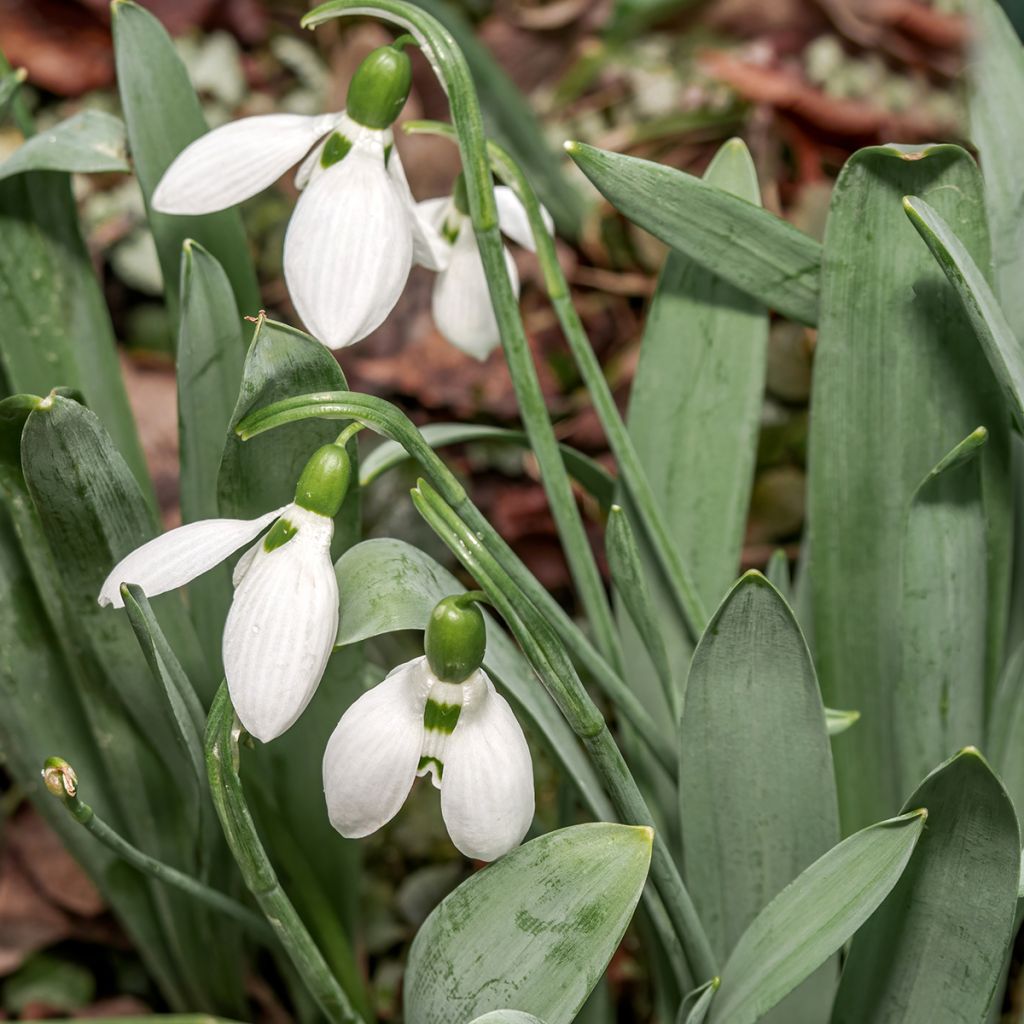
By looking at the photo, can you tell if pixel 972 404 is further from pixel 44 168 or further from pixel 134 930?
pixel 134 930

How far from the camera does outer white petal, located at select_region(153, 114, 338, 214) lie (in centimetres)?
Result: 70

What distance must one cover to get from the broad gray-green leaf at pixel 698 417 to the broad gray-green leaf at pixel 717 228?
0.05m

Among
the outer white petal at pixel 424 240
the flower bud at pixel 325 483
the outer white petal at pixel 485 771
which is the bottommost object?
the outer white petal at pixel 485 771

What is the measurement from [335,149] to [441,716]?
0.32 meters

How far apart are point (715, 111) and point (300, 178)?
3.91 feet

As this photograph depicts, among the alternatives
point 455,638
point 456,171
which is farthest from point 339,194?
Answer: point 456,171

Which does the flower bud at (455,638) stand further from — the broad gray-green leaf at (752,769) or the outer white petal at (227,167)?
the outer white petal at (227,167)

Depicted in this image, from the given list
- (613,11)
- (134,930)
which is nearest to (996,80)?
(134,930)

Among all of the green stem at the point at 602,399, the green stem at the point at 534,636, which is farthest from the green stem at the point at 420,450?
the green stem at the point at 602,399

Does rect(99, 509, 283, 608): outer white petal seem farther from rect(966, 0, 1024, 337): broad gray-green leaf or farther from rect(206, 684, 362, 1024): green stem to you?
rect(966, 0, 1024, 337): broad gray-green leaf

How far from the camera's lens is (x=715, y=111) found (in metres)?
1.78

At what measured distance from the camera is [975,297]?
67 cm

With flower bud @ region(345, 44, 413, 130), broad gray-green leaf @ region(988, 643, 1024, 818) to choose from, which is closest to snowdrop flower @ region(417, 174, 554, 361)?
flower bud @ region(345, 44, 413, 130)

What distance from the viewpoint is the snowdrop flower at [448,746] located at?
58 cm
